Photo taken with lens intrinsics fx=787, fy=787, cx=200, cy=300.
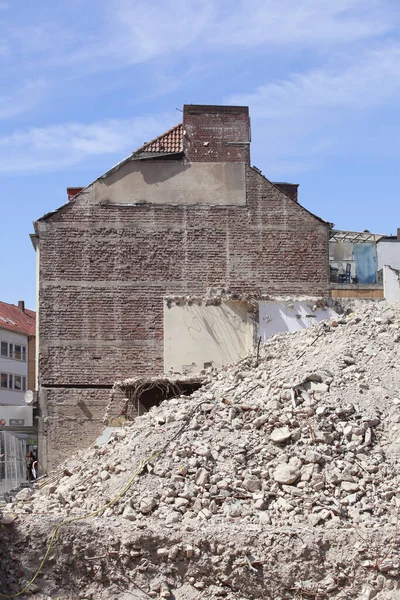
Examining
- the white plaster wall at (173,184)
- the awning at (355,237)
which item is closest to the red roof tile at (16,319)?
the awning at (355,237)

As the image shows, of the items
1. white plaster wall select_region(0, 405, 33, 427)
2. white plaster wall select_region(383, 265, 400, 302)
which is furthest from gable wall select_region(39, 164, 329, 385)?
white plaster wall select_region(383, 265, 400, 302)

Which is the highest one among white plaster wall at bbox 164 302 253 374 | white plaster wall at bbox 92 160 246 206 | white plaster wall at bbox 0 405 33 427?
white plaster wall at bbox 92 160 246 206

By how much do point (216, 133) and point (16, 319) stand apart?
37829mm

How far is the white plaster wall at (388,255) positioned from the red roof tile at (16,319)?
85.6 ft

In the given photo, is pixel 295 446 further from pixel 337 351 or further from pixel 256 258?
pixel 256 258

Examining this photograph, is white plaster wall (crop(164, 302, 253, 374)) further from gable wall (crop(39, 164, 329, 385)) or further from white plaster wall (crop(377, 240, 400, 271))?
white plaster wall (crop(377, 240, 400, 271))

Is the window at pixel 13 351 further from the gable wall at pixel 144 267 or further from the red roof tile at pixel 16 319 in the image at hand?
the gable wall at pixel 144 267

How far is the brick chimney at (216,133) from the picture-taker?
21172 mm

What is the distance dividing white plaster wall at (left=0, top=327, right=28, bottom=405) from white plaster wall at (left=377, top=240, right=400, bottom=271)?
2512 centimetres

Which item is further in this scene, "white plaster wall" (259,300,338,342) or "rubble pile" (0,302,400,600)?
"white plaster wall" (259,300,338,342)

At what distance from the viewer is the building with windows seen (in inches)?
2009

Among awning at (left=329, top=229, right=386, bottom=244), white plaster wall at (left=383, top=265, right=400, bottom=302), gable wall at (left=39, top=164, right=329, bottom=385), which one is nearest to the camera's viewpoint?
gable wall at (left=39, top=164, right=329, bottom=385)

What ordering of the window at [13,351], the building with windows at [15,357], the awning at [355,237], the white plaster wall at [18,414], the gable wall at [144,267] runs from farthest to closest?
the window at [13,351] < the building with windows at [15,357] < the awning at [355,237] < the white plaster wall at [18,414] < the gable wall at [144,267]

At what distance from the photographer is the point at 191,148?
21156 millimetres
